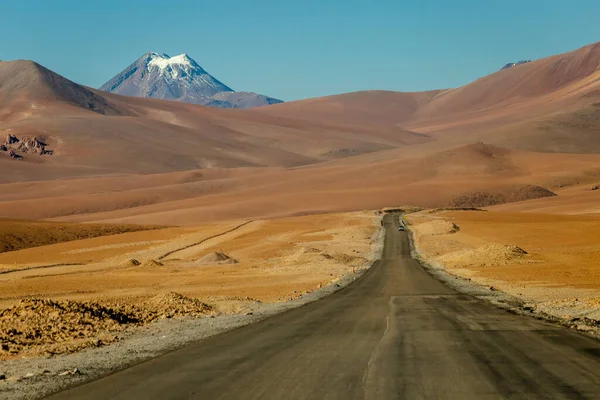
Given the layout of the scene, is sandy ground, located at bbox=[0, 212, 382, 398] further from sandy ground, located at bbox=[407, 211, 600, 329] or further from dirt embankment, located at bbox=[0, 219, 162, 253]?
sandy ground, located at bbox=[407, 211, 600, 329]

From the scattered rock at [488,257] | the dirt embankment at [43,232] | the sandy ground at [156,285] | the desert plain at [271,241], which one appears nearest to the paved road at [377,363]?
the sandy ground at [156,285]

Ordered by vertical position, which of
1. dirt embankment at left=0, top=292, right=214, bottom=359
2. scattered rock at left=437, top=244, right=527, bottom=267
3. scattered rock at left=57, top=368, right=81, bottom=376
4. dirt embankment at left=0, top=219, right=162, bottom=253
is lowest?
dirt embankment at left=0, top=219, right=162, bottom=253

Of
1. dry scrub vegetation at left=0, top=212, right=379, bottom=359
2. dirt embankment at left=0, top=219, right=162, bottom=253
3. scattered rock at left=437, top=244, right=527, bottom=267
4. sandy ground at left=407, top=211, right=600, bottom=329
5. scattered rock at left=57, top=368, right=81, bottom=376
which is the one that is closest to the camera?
scattered rock at left=57, top=368, right=81, bottom=376

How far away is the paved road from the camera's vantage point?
37.7ft

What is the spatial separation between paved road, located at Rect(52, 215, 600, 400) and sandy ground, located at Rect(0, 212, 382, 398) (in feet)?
4.86

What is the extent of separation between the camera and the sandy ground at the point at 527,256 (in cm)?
2762

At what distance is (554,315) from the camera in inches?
845

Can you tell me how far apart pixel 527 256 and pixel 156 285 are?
26.0 metres

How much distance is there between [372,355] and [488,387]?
3.53 metres

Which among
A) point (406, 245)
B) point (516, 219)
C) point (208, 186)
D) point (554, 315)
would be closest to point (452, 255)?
point (406, 245)

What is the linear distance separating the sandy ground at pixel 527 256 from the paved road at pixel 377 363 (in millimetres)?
3418

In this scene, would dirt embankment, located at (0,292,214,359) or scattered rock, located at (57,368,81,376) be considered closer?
scattered rock, located at (57,368,81,376)

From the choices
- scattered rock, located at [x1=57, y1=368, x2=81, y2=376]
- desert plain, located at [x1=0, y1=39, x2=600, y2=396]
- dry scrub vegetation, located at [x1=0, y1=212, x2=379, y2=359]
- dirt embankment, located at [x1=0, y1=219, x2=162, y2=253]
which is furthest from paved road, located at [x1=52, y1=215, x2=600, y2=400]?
dirt embankment, located at [x1=0, y1=219, x2=162, y2=253]

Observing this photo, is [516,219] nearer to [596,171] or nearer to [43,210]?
[596,171]
